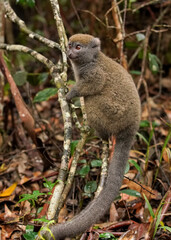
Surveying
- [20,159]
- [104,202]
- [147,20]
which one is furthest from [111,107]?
[147,20]

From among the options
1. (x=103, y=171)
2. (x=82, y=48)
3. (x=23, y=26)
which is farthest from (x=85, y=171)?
(x=23, y=26)

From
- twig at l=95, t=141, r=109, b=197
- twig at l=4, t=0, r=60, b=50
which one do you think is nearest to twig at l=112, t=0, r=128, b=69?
twig at l=4, t=0, r=60, b=50

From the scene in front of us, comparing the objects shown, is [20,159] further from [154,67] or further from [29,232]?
[154,67]

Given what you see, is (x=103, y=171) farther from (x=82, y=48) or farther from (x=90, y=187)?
(x=82, y=48)

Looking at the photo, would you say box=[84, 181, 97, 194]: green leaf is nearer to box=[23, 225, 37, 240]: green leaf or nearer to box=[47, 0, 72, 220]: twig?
box=[47, 0, 72, 220]: twig

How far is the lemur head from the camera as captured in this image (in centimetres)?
475

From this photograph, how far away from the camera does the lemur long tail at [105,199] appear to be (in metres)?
3.26

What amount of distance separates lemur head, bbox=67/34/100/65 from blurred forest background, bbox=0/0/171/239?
0.17 m

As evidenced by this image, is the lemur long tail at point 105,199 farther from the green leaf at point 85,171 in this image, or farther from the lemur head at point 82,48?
the lemur head at point 82,48

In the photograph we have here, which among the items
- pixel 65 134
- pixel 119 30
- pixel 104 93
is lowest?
pixel 65 134

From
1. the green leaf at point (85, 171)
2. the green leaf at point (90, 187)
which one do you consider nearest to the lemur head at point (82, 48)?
the green leaf at point (85, 171)

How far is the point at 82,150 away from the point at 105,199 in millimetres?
1517

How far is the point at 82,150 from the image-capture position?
518 cm

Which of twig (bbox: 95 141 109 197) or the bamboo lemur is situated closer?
twig (bbox: 95 141 109 197)
